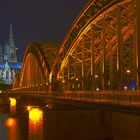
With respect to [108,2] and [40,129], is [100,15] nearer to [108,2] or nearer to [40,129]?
[108,2]

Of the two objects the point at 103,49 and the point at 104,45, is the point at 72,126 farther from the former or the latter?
the point at 104,45

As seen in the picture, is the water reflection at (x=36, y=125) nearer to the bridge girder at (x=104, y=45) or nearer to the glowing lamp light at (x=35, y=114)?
the glowing lamp light at (x=35, y=114)

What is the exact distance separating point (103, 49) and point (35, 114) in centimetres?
Answer: 1307

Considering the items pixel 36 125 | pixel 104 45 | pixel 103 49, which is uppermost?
pixel 104 45

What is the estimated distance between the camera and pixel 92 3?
73.4 metres

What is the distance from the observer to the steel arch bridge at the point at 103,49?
5438cm

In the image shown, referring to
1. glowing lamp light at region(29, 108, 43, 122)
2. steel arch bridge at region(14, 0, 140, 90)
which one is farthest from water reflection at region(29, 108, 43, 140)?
steel arch bridge at region(14, 0, 140, 90)

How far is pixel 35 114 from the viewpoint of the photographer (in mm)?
65875

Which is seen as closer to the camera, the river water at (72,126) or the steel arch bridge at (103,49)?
the steel arch bridge at (103,49)

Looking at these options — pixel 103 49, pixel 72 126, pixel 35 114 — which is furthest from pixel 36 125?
pixel 103 49

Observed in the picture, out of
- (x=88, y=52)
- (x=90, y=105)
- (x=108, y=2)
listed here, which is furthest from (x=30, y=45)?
(x=90, y=105)

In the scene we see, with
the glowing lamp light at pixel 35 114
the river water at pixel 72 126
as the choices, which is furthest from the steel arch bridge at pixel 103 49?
the glowing lamp light at pixel 35 114

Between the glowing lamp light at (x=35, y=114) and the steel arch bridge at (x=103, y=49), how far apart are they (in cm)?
781

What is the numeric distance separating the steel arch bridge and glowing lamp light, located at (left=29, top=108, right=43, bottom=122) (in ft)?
25.6
